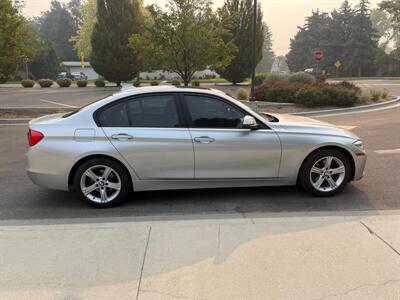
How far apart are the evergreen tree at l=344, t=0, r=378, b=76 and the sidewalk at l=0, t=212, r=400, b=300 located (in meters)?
65.6

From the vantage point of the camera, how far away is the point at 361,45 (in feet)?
213

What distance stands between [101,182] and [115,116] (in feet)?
2.73

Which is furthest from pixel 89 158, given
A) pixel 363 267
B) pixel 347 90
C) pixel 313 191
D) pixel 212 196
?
pixel 347 90

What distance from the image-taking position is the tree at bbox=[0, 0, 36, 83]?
47.3 feet

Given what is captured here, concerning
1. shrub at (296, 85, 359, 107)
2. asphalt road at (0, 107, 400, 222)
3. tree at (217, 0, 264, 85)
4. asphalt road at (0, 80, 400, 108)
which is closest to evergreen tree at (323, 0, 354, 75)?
tree at (217, 0, 264, 85)

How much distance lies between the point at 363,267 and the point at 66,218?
128 inches

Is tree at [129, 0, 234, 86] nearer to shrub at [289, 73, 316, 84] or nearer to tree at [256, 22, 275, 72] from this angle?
shrub at [289, 73, 316, 84]

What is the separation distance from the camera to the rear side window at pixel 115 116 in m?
5.46

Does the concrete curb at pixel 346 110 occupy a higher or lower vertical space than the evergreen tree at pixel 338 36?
lower

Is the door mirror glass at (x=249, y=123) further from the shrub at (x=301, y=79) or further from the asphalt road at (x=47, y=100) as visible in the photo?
the shrub at (x=301, y=79)

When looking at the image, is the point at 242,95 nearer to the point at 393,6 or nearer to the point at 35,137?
the point at 35,137

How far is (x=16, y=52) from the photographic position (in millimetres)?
15031

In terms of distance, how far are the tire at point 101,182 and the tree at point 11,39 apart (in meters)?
10.8

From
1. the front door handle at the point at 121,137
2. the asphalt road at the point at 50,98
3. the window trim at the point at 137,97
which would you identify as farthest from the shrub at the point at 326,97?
the front door handle at the point at 121,137
